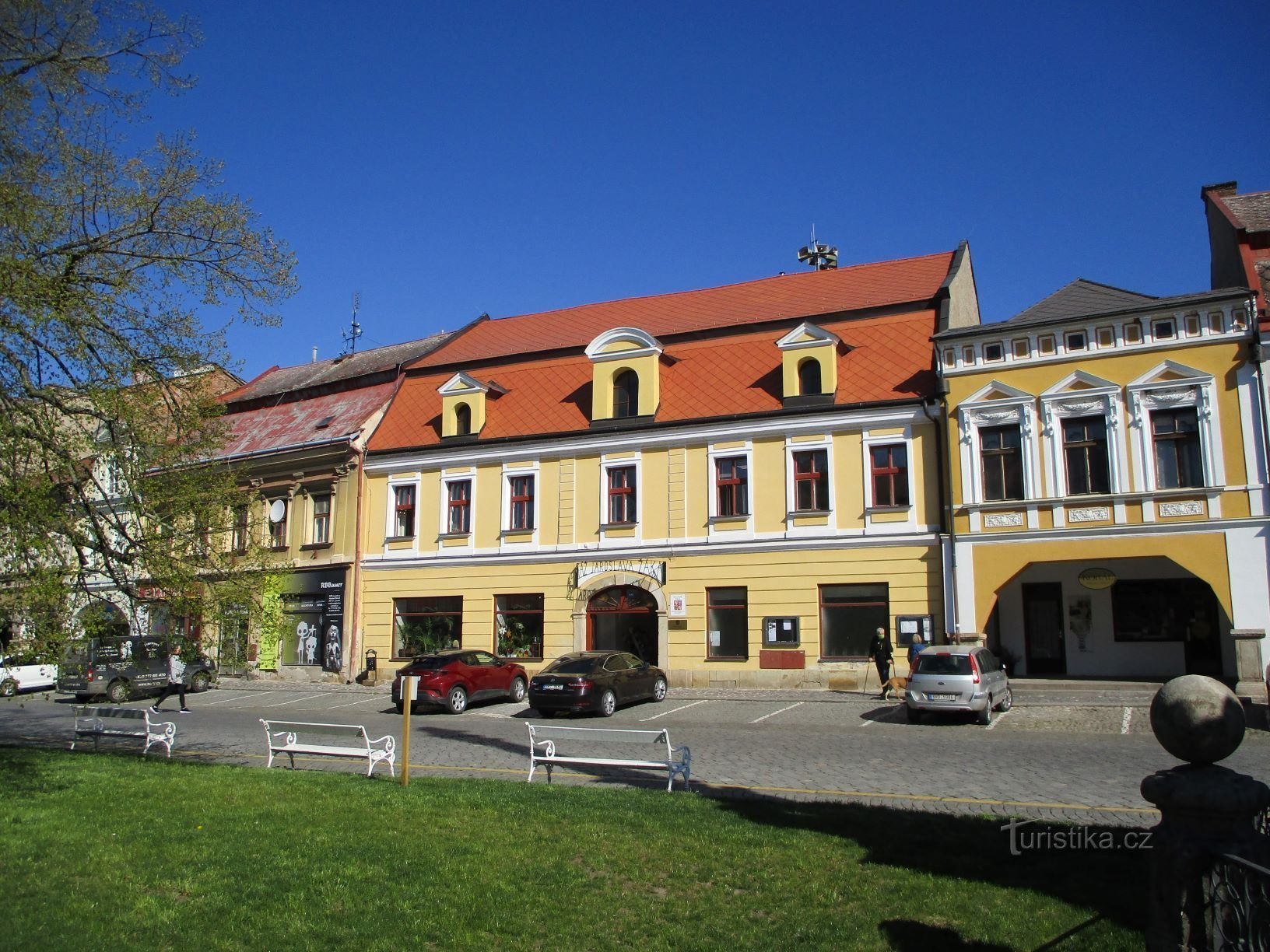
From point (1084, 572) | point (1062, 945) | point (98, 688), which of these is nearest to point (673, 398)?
point (1084, 572)

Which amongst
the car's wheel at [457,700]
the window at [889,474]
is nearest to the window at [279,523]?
the car's wheel at [457,700]

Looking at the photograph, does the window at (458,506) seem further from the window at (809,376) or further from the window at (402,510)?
the window at (809,376)

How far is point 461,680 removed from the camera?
80.8 ft

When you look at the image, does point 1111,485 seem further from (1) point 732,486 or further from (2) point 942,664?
(1) point 732,486

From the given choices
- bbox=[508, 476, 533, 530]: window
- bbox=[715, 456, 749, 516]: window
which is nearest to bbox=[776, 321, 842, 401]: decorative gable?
bbox=[715, 456, 749, 516]: window

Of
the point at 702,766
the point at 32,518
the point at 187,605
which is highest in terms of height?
the point at 32,518

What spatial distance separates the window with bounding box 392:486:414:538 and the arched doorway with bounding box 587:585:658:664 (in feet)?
24.1

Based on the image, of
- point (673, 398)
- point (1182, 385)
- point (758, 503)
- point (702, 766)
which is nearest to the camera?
point (702, 766)

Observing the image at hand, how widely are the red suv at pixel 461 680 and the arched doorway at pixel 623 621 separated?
12.2 feet

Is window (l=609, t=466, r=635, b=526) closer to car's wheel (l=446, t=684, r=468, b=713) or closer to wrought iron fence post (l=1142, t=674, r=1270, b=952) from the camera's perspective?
car's wheel (l=446, t=684, r=468, b=713)

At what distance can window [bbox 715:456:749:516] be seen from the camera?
2864cm

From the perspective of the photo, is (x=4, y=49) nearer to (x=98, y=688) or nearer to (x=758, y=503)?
(x=758, y=503)

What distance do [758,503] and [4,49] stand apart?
20836 mm

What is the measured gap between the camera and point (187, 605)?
43.0ft
